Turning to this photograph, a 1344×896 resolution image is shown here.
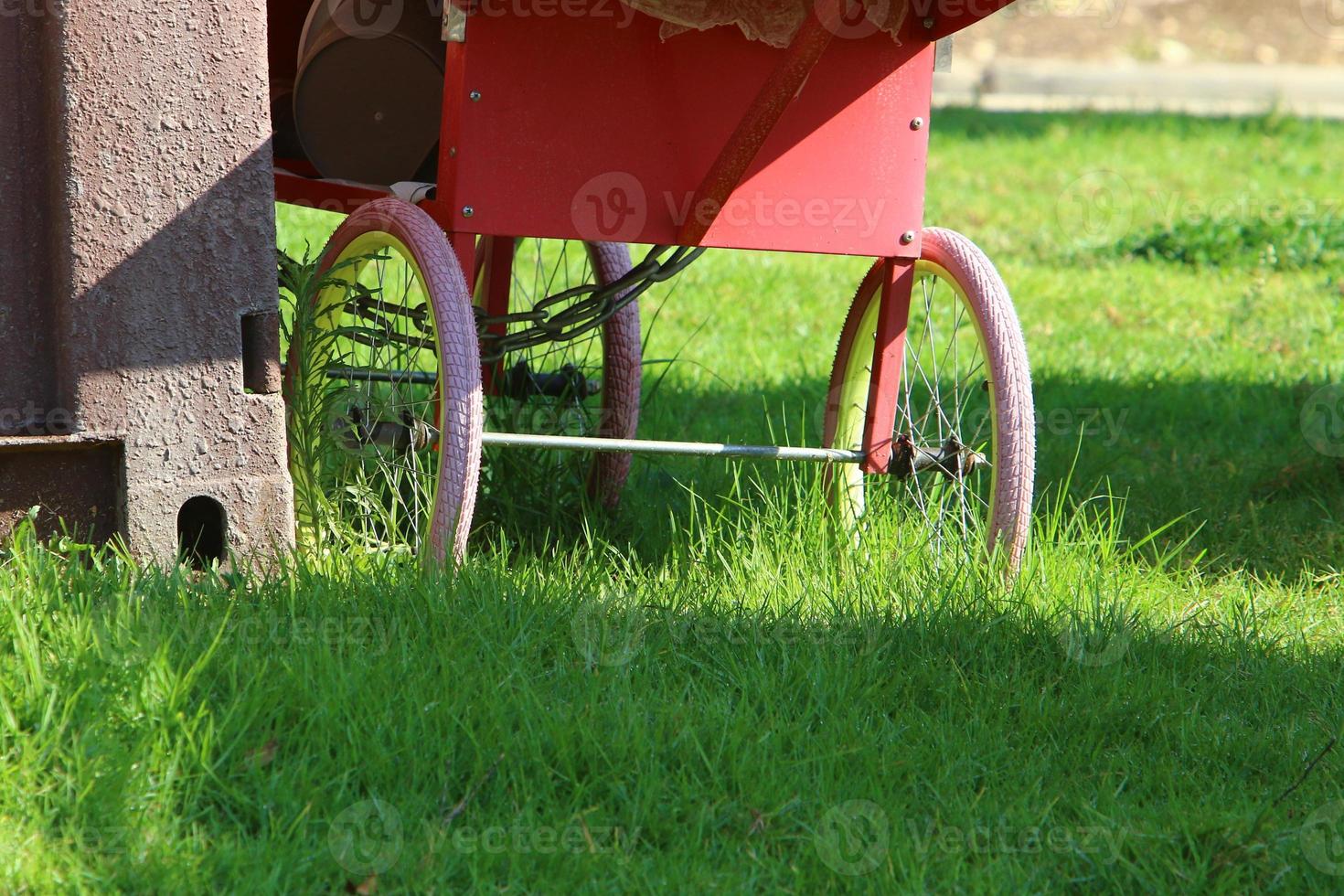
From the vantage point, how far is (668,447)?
109 inches

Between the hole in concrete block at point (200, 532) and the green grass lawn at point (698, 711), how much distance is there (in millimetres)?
168

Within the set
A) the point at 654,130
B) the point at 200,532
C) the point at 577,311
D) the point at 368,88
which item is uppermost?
the point at 368,88

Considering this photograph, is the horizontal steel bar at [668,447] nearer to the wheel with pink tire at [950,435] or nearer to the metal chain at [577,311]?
the wheel with pink tire at [950,435]

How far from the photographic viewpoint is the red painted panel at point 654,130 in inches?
101

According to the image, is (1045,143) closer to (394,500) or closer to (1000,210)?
(1000,210)

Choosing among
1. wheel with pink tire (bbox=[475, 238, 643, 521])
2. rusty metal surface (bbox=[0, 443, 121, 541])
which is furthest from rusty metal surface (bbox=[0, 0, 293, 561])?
wheel with pink tire (bbox=[475, 238, 643, 521])

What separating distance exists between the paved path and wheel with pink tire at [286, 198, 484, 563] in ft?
31.7

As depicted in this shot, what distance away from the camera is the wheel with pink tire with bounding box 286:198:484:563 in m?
2.56

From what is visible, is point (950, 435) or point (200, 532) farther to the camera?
point (950, 435)

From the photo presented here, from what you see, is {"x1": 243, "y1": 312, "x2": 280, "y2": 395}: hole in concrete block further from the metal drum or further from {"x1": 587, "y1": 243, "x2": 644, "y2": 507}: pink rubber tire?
{"x1": 587, "y1": 243, "x2": 644, "y2": 507}: pink rubber tire

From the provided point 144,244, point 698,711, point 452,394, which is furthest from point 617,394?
point 698,711

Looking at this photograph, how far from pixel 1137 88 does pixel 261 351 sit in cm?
1112

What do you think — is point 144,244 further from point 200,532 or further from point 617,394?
point 617,394

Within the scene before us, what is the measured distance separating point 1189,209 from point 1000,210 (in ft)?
3.14
